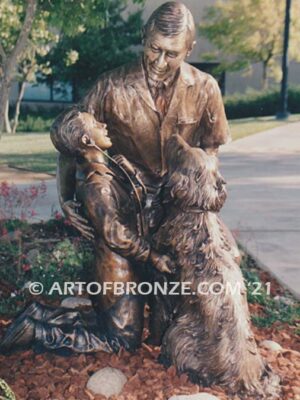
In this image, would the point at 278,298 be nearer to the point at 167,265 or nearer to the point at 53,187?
the point at 167,265

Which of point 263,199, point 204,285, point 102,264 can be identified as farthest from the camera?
point 263,199

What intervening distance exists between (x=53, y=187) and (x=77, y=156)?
657 centimetres

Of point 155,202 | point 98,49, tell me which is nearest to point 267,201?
point 155,202

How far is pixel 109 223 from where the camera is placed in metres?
3.90

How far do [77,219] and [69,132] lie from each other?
0.52 meters

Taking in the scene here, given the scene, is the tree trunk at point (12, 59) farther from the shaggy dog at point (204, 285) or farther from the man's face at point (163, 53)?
the shaggy dog at point (204, 285)

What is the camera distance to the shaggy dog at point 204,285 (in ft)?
12.4

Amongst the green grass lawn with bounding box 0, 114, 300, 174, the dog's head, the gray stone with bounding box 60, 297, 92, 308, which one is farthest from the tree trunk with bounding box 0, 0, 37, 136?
the green grass lawn with bounding box 0, 114, 300, 174

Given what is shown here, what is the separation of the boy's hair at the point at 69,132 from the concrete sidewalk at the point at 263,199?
2.92 meters

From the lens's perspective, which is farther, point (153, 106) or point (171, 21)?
point (153, 106)

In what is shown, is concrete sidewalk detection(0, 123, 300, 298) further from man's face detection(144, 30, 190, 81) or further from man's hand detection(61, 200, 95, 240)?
man's face detection(144, 30, 190, 81)

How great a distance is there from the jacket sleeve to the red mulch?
604mm

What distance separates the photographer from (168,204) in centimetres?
394

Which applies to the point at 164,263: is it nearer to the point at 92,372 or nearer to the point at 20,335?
the point at 92,372
